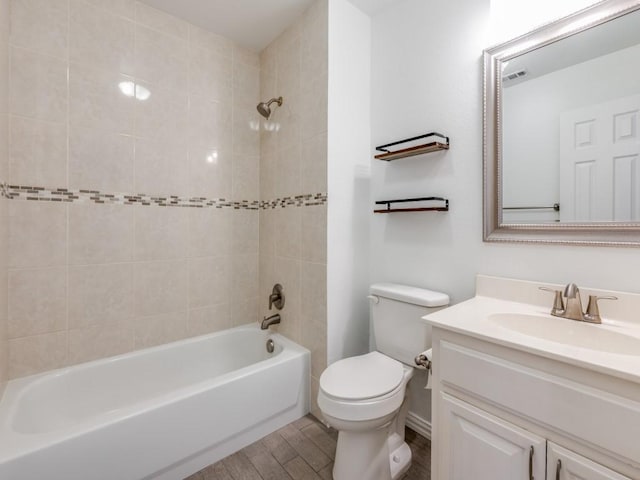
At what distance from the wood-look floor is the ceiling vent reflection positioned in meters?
2.07

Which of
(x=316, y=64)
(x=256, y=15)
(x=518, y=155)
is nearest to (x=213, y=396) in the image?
(x=518, y=155)

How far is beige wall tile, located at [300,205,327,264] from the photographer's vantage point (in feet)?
5.72

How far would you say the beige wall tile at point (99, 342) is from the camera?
1.64 meters

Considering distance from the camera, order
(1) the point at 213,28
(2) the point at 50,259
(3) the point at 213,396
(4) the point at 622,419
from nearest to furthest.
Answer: (4) the point at 622,419, (3) the point at 213,396, (2) the point at 50,259, (1) the point at 213,28

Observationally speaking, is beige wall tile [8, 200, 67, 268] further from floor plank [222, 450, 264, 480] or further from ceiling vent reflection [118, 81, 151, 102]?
floor plank [222, 450, 264, 480]

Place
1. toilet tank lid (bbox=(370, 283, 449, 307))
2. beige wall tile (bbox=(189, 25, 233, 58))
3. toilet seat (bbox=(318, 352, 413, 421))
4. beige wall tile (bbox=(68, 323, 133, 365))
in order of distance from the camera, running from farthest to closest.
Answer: beige wall tile (bbox=(189, 25, 233, 58)), beige wall tile (bbox=(68, 323, 133, 365)), toilet tank lid (bbox=(370, 283, 449, 307)), toilet seat (bbox=(318, 352, 413, 421))

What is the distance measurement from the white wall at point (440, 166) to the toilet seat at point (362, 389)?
0.50 m

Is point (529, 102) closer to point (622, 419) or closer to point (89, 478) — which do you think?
point (622, 419)

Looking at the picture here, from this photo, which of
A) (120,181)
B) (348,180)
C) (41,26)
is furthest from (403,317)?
(41,26)

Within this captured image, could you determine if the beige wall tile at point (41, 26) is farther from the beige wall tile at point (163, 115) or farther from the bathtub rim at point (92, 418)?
the bathtub rim at point (92, 418)

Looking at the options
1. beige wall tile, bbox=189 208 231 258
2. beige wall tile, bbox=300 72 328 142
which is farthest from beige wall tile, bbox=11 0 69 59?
beige wall tile, bbox=300 72 328 142

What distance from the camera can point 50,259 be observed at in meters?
1.56

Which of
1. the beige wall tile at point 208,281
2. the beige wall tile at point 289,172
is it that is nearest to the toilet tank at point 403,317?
the beige wall tile at point 289,172

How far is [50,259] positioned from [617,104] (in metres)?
2.62
